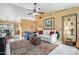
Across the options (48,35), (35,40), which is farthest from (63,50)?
(35,40)

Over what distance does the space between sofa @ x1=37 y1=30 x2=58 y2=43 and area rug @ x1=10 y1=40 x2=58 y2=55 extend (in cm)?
7

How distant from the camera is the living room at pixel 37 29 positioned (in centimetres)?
223

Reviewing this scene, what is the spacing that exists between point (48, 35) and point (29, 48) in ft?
1.29

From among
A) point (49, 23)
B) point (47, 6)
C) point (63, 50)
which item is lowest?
point (63, 50)

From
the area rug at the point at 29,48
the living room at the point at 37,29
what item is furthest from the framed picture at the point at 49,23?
the area rug at the point at 29,48

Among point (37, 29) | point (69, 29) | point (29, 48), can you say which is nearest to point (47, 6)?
point (37, 29)

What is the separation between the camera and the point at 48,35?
230 cm

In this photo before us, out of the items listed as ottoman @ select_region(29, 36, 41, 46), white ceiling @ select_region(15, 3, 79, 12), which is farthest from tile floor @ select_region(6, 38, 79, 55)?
white ceiling @ select_region(15, 3, 79, 12)

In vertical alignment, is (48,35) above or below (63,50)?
above

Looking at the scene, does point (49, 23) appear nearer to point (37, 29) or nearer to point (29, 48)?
point (37, 29)

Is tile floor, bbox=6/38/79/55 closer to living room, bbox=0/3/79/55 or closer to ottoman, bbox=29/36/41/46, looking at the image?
living room, bbox=0/3/79/55

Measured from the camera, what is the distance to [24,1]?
227 cm
